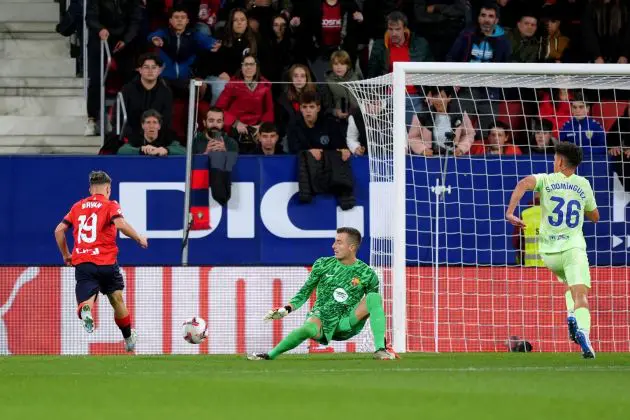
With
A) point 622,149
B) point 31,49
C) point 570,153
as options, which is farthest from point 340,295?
point 31,49

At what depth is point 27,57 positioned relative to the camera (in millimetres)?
Answer: 19344

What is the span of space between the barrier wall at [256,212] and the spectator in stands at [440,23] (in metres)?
3.05

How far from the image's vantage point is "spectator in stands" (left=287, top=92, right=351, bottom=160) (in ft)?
54.6

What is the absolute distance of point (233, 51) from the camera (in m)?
17.9

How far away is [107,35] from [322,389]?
9.73m

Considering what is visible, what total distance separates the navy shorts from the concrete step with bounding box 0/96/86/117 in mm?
5665

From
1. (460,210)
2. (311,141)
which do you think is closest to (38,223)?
(311,141)

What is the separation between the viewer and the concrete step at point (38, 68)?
62.6ft

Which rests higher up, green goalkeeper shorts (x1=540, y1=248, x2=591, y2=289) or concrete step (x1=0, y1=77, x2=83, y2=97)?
concrete step (x1=0, y1=77, x2=83, y2=97)

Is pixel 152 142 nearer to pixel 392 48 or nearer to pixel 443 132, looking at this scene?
pixel 443 132

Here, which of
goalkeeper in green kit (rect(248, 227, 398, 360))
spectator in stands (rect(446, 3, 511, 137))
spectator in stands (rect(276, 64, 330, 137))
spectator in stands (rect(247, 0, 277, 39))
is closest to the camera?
goalkeeper in green kit (rect(248, 227, 398, 360))

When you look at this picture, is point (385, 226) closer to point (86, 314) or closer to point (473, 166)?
point (473, 166)

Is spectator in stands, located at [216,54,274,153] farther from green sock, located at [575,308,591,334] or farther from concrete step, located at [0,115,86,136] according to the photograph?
green sock, located at [575,308,591,334]

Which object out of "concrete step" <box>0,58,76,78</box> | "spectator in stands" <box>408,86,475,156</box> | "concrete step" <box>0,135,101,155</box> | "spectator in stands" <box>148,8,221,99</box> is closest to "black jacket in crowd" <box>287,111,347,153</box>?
"spectator in stands" <box>408,86,475,156</box>
